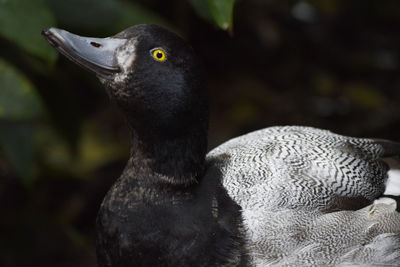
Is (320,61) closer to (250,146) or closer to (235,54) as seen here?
(235,54)

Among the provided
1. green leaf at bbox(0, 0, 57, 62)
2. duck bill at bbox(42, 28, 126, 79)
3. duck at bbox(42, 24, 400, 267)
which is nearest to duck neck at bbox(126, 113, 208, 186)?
duck at bbox(42, 24, 400, 267)

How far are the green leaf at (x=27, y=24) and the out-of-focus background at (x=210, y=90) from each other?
0.93ft

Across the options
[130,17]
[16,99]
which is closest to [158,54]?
[16,99]

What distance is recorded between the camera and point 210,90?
3467mm

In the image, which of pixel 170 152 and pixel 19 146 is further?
pixel 19 146

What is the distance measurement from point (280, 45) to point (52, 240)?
66.8 inches

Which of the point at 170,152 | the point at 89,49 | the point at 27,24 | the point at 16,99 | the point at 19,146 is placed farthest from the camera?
the point at 19,146

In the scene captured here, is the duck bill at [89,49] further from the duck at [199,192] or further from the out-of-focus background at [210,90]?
the out-of-focus background at [210,90]

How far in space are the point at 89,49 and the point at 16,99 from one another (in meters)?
0.56

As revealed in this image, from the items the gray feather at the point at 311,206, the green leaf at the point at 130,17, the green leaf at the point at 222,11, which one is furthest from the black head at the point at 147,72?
the green leaf at the point at 130,17

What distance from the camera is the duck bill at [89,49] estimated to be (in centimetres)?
151

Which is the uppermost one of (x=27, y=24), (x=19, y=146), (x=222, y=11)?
(x=222, y=11)

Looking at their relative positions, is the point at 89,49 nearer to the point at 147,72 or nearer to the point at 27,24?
the point at 147,72

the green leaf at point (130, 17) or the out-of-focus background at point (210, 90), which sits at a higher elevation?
the green leaf at point (130, 17)
